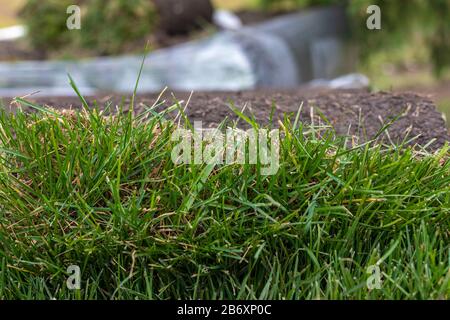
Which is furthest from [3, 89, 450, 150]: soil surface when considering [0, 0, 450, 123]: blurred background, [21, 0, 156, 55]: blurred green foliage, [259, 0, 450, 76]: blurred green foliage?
[259, 0, 450, 76]: blurred green foliage

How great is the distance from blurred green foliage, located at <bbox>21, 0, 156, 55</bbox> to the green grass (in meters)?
5.23

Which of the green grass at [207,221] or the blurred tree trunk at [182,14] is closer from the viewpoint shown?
the green grass at [207,221]

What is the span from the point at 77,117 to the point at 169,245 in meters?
0.67

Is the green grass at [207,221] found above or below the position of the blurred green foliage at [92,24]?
below

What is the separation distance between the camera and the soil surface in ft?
11.1

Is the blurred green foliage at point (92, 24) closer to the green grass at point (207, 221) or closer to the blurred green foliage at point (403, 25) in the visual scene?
the blurred green foliage at point (403, 25)

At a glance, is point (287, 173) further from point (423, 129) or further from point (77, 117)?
point (423, 129)

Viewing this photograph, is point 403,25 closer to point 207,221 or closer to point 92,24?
point 92,24

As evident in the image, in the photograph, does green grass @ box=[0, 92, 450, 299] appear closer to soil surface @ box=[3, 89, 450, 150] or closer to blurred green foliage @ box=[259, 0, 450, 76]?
soil surface @ box=[3, 89, 450, 150]

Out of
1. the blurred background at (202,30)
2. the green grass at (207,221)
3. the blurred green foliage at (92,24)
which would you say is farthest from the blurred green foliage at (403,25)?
the green grass at (207,221)

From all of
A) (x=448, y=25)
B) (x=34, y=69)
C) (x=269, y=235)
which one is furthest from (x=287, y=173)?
(x=448, y=25)

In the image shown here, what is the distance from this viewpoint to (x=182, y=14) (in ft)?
26.6

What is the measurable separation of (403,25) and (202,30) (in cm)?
250

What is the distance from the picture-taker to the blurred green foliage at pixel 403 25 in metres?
8.98
